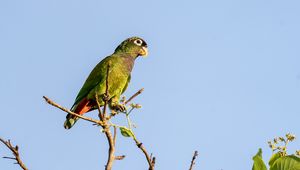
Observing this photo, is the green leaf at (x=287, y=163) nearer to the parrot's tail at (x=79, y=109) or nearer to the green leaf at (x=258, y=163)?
the green leaf at (x=258, y=163)

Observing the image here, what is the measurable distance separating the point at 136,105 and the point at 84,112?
11.4 ft

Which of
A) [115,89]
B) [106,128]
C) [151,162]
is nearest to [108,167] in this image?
[151,162]

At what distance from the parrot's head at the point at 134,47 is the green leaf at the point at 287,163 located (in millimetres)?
6264

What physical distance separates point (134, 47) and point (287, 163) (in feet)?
21.3

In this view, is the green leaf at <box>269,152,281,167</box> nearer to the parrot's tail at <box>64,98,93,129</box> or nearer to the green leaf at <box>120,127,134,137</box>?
the green leaf at <box>120,127,134,137</box>

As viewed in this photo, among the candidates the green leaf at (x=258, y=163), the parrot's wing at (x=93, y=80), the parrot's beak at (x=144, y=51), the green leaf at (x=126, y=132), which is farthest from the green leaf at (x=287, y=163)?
the parrot's beak at (x=144, y=51)

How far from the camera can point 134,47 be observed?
8.97 meters

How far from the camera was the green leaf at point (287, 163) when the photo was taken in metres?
2.62

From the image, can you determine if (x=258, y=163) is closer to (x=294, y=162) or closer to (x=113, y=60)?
(x=294, y=162)

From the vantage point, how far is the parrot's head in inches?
350

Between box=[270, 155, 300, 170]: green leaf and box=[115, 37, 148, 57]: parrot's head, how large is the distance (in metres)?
6.26

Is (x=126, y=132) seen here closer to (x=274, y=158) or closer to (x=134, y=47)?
(x=274, y=158)

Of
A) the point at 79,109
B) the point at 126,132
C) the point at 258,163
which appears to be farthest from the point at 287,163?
the point at 79,109

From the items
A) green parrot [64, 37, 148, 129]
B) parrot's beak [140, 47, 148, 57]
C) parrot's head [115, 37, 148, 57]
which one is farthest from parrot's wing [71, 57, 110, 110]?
parrot's beak [140, 47, 148, 57]
